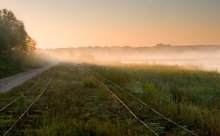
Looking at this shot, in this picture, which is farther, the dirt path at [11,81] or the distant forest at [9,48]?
the distant forest at [9,48]

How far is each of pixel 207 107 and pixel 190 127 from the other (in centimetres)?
508

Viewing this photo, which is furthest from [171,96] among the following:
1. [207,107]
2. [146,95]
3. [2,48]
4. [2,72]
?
[2,48]

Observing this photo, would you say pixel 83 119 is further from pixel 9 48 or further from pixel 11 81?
pixel 9 48

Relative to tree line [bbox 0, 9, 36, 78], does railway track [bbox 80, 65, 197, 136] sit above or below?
below

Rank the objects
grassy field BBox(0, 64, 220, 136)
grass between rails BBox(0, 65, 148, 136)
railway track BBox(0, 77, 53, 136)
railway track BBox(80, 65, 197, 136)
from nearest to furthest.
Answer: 1. grass between rails BBox(0, 65, 148, 136)
2. grassy field BBox(0, 64, 220, 136)
3. railway track BBox(80, 65, 197, 136)
4. railway track BBox(0, 77, 53, 136)

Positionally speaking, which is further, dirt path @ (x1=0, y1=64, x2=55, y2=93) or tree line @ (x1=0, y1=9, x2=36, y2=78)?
tree line @ (x1=0, y1=9, x2=36, y2=78)

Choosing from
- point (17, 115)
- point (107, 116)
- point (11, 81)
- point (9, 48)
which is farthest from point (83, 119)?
point (9, 48)

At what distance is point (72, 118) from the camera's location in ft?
46.9

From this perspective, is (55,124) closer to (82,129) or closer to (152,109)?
(82,129)

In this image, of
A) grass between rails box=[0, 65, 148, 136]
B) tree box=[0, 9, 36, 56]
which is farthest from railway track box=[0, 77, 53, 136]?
tree box=[0, 9, 36, 56]

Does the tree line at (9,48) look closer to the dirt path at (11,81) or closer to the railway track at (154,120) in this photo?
the dirt path at (11,81)

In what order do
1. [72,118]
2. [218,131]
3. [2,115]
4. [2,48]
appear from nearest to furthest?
[218,131] → [72,118] → [2,115] → [2,48]

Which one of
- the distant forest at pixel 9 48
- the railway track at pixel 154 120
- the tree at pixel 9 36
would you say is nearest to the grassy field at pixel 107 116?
the railway track at pixel 154 120

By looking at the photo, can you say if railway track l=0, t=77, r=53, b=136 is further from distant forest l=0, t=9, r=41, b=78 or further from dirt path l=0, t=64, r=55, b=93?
distant forest l=0, t=9, r=41, b=78
